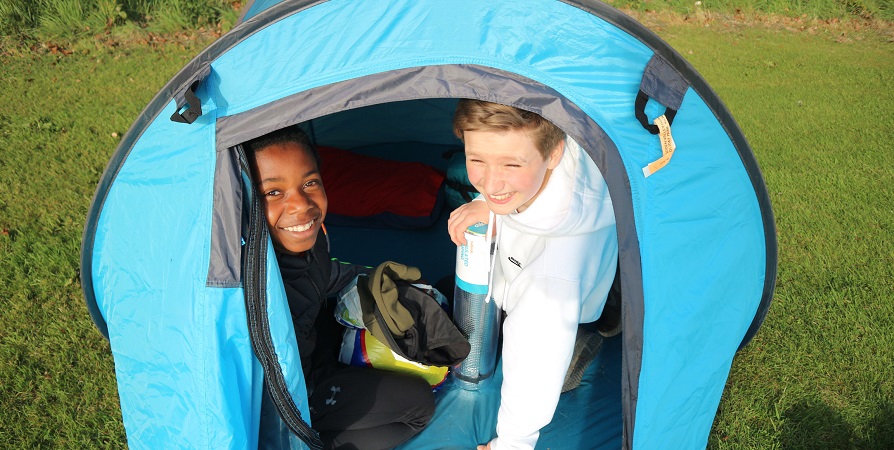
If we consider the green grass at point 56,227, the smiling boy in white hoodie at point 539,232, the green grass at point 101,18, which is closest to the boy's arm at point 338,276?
the smiling boy in white hoodie at point 539,232

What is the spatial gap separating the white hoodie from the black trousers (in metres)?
0.33

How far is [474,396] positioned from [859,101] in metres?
4.31

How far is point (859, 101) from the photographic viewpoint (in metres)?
5.09

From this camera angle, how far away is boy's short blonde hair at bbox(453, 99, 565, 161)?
1793mm

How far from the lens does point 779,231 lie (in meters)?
3.44

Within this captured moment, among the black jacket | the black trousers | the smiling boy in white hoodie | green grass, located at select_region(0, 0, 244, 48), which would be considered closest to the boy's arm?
the black jacket

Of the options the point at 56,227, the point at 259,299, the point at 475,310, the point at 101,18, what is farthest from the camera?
the point at 101,18

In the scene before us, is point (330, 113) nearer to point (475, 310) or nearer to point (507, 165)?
point (507, 165)

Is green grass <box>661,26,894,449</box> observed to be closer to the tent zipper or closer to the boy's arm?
the boy's arm

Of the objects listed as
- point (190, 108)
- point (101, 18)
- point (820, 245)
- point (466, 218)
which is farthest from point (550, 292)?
point (101, 18)

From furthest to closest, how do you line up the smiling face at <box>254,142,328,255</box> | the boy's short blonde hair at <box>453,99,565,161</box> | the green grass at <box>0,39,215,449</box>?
the green grass at <box>0,39,215,449</box>, the smiling face at <box>254,142,328,255</box>, the boy's short blonde hair at <box>453,99,565,161</box>

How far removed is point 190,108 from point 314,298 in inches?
31.2

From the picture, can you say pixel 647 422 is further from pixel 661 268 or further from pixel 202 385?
pixel 202 385

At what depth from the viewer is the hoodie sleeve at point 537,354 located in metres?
1.86
